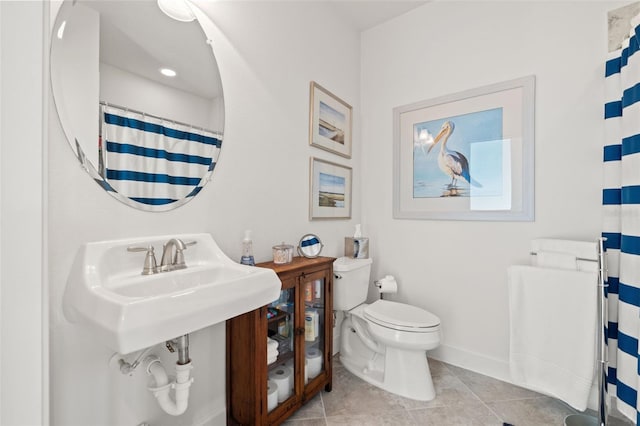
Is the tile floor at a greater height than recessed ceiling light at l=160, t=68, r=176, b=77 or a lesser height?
lesser

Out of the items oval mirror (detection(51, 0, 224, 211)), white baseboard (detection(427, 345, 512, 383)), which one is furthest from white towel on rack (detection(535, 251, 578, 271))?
oval mirror (detection(51, 0, 224, 211))

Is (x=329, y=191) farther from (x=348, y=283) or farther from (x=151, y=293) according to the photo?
(x=151, y=293)

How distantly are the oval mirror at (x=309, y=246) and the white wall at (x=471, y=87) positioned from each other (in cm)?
84

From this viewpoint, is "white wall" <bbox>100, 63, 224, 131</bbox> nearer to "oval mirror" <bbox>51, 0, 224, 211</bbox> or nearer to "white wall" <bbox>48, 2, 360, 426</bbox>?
"oval mirror" <bbox>51, 0, 224, 211</bbox>

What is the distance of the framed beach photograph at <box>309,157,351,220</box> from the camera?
6.49 feet

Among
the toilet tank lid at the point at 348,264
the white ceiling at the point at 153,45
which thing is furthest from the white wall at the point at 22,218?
the toilet tank lid at the point at 348,264

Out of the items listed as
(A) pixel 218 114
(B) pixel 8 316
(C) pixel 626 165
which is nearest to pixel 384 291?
(C) pixel 626 165

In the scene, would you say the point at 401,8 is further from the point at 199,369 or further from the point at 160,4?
the point at 199,369

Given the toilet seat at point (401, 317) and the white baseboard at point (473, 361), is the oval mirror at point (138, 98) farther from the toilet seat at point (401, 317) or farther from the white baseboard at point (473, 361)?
the white baseboard at point (473, 361)

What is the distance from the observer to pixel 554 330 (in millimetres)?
1497

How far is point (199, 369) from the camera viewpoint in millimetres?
1297

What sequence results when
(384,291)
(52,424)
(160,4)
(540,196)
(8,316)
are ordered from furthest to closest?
(384,291)
(540,196)
(160,4)
(52,424)
(8,316)

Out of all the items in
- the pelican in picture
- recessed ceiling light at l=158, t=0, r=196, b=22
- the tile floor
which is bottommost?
the tile floor

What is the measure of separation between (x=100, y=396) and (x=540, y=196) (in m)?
2.42
